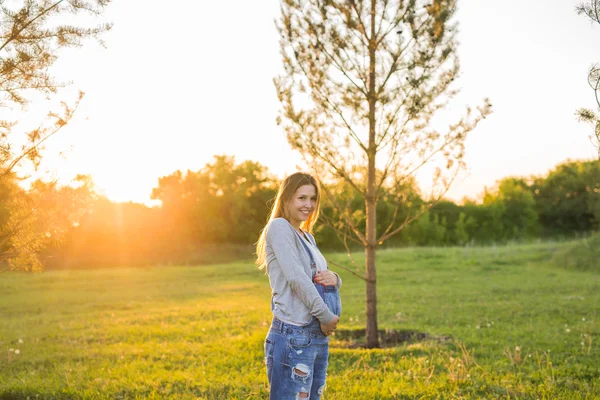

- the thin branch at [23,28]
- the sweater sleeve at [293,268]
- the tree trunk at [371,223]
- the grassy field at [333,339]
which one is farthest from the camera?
the tree trunk at [371,223]

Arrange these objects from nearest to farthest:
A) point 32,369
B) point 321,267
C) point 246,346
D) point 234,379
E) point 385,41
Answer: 1. point 321,267
2. point 234,379
3. point 32,369
4. point 385,41
5. point 246,346

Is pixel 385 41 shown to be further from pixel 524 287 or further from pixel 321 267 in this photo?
pixel 524 287

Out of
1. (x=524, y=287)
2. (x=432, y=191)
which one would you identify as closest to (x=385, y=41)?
(x=432, y=191)

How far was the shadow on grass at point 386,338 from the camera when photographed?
7590 mm

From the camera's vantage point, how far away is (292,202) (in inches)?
125

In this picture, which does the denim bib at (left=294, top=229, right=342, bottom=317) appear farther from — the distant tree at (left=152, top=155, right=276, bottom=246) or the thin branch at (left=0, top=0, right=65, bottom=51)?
the distant tree at (left=152, top=155, right=276, bottom=246)

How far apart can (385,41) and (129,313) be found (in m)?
8.77

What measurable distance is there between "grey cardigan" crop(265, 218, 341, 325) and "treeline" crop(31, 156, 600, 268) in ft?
89.7

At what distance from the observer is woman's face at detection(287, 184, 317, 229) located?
316cm

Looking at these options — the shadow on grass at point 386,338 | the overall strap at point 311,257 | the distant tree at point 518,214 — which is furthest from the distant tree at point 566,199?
the overall strap at point 311,257

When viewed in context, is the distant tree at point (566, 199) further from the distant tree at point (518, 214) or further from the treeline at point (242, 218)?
the distant tree at point (518, 214)

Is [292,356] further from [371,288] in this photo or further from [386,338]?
[386,338]

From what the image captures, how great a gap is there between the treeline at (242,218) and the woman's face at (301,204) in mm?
27191

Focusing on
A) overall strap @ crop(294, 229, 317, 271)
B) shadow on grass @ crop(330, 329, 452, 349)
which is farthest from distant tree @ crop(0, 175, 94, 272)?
shadow on grass @ crop(330, 329, 452, 349)
